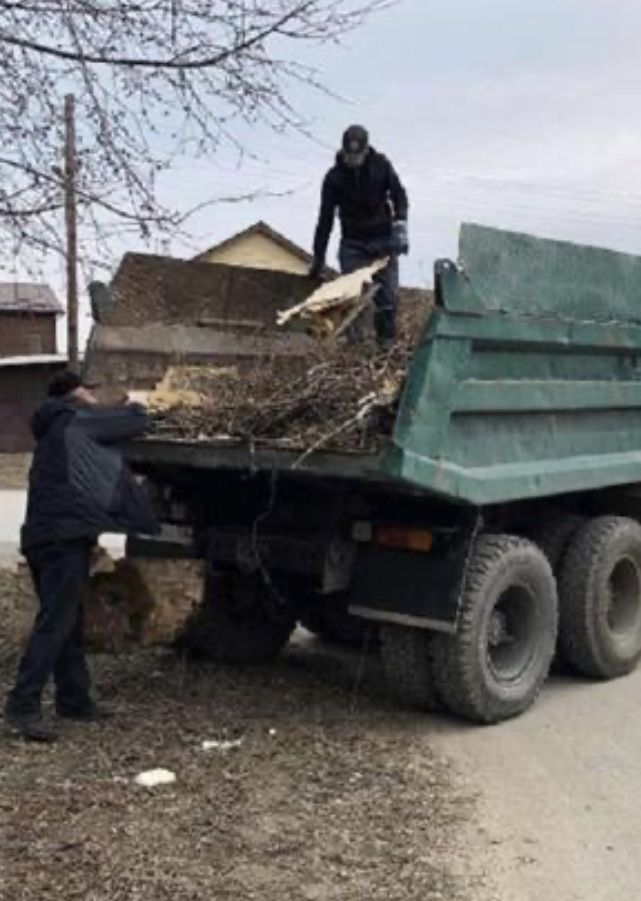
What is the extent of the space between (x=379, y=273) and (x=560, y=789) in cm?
320

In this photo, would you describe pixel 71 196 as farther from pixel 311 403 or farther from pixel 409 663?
pixel 409 663

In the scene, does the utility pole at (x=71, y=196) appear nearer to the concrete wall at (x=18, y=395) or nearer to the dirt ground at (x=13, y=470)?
the dirt ground at (x=13, y=470)

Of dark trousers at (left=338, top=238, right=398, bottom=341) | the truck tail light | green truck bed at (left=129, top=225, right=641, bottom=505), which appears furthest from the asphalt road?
dark trousers at (left=338, top=238, right=398, bottom=341)

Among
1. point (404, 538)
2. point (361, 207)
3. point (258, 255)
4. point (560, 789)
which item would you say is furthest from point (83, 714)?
point (258, 255)

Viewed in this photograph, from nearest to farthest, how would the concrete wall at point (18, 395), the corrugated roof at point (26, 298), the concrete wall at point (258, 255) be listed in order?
the corrugated roof at point (26, 298)
the concrete wall at point (258, 255)
the concrete wall at point (18, 395)

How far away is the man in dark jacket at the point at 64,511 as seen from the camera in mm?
6207

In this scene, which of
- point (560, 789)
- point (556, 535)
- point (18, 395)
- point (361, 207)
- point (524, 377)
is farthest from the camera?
point (18, 395)

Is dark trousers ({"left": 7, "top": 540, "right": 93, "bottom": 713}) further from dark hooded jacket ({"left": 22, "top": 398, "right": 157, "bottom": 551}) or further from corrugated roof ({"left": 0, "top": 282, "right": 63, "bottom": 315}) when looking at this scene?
corrugated roof ({"left": 0, "top": 282, "right": 63, "bottom": 315})

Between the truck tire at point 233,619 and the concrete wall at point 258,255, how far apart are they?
188cm

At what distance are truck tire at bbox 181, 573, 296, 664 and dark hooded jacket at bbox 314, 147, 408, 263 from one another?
210 cm

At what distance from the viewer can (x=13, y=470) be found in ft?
98.1

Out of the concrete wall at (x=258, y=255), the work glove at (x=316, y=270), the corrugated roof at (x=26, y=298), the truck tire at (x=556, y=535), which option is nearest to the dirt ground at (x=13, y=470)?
the concrete wall at (x=258, y=255)

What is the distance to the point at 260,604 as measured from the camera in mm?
7957

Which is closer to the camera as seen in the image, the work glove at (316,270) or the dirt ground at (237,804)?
the dirt ground at (237,804)
